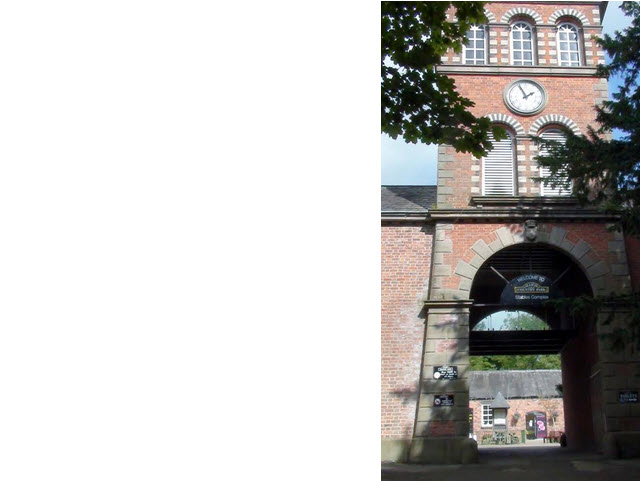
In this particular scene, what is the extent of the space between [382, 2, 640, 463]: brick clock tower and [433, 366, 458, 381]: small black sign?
0.02m

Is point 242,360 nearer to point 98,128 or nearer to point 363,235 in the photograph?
point 363,235

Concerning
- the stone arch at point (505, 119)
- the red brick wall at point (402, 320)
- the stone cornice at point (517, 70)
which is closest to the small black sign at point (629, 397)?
the red brick wall at point (402, 320)

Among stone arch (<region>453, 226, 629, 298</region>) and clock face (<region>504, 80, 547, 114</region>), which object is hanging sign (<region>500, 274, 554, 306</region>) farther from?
clock face (<region>504, 80, 547, 114</region>)

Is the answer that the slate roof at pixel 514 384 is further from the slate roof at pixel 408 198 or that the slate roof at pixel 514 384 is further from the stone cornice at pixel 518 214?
the stone cornice at pixel 518 214

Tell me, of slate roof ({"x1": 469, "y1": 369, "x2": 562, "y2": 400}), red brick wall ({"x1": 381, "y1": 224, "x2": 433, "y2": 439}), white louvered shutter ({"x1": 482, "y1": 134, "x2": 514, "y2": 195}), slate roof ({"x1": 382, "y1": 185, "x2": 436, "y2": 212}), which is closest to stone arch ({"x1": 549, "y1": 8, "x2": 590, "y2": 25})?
white louvered shutter ({"x1": 482, "y1": 134, "x2": 514, "y2": 195})

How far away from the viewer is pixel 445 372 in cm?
1447

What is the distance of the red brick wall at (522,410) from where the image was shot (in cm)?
5162

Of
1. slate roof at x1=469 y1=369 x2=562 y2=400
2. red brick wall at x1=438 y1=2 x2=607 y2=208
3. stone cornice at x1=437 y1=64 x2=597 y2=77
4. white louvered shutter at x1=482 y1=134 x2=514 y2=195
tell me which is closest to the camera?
red brick wall at x1=438 y1=2 x2=607 y2=208

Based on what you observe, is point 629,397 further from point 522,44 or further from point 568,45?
point 522,44

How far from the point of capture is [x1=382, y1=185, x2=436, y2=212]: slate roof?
16156 millimetres

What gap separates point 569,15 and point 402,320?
940 centimetres

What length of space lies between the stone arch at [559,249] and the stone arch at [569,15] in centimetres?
583

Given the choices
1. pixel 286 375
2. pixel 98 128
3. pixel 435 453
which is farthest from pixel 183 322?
pixel 435 453

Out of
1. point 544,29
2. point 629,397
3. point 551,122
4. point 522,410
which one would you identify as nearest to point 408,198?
point 551,122
